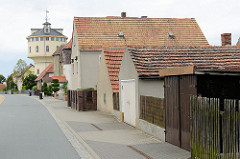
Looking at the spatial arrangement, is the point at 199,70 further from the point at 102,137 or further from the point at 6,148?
the point at 6,148

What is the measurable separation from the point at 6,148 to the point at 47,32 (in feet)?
322

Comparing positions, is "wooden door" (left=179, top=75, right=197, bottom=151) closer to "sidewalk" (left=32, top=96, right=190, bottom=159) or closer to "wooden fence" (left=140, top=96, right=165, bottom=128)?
"sidewalk" (left=32, top=96, right=190, bottom=159)

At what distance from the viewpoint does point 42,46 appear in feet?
341

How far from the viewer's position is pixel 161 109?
1220 centimetres

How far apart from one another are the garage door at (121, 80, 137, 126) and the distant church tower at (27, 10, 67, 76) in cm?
8827

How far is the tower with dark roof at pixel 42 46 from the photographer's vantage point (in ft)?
340

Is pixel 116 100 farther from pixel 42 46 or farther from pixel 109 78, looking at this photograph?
pixel 42 46

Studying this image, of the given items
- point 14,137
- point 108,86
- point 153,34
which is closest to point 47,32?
point 153,34

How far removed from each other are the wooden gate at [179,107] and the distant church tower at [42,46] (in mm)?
94520

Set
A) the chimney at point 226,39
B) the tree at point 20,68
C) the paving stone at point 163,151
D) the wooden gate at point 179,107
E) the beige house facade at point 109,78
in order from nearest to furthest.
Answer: the paving stone at point 163,151, the wooden gate at point 179,107, the beige house facade at point 109,78, the chimney at point 226,39, the tree at point 20,68

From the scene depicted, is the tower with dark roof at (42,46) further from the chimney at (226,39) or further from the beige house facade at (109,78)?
the beige house facade at (109,78)

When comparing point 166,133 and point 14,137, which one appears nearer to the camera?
point 166,133

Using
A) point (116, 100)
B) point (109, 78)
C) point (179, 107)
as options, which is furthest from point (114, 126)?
point (179, 107)

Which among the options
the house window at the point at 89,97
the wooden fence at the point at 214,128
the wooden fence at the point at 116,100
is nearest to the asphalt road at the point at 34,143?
the wooden fence at the point at 214,128
